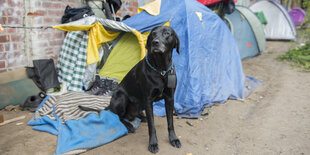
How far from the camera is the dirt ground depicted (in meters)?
2.49

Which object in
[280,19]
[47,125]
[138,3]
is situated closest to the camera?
[47,125]

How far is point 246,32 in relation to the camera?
7.73 metres

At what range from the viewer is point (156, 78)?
244 cm

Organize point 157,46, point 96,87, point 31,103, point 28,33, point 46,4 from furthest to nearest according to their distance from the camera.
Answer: point 96,87 < point 46,4 < point 28,33 < point 31,103 < point 157,46

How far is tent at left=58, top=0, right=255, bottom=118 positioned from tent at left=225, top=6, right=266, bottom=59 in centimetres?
321

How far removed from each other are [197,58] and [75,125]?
2.04 m

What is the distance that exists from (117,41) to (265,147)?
2991mm

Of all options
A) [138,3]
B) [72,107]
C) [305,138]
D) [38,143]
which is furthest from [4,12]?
[305,138]

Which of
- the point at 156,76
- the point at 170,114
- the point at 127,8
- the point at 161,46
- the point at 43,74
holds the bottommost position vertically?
the point at 170,114

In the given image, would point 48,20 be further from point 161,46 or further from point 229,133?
point 229,133

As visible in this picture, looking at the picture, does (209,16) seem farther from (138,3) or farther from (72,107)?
(72,107)

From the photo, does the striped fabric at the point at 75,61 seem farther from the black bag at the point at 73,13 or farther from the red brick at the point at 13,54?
the red brick at the point at 13,54

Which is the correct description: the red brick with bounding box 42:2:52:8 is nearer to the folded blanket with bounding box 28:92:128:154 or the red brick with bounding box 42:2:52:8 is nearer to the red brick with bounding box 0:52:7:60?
the red brick with bounding box 0:52:7:60

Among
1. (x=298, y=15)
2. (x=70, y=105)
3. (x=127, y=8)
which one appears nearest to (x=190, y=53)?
(x=70, y=105)
